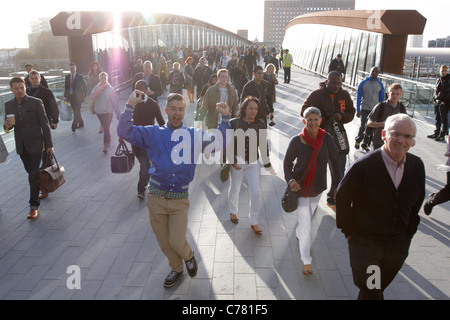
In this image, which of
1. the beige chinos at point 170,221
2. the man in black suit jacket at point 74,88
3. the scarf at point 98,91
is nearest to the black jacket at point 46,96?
the scarf at point 98,91

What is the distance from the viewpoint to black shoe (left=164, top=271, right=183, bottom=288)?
412 cm

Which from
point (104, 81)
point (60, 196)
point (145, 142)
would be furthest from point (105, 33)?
point (145, 142)

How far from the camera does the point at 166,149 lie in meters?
3.86

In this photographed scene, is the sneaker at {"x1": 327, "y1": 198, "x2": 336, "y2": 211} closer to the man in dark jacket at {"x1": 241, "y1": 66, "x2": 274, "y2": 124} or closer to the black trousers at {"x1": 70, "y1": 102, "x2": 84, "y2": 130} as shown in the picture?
the man in dark jacket at {"x1": 241, "y1": 66, "x2": 274, "y2": 124}

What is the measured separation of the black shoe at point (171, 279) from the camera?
412 centimetres

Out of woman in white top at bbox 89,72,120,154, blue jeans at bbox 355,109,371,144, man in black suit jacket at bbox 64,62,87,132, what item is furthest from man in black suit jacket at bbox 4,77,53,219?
blue jeans at bbox 355,109,371,144

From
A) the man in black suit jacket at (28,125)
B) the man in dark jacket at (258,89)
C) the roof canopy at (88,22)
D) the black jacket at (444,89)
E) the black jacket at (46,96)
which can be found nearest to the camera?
the man in black suit jacket at (28,125)

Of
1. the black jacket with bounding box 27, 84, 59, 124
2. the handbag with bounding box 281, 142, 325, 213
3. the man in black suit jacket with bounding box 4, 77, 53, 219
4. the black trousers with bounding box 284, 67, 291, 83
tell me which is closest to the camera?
the handbag with bounding box 281, 142, 325, 213

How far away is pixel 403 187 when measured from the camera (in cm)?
299

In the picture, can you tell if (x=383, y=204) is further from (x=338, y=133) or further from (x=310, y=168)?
(x=338, y=133)

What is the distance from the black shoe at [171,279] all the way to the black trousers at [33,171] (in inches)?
113

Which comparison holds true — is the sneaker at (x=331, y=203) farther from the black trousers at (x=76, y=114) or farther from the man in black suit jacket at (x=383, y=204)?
the black trousers at (x=76, y=114)

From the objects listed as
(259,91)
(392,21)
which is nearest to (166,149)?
(259,91)

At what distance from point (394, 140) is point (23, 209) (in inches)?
216
